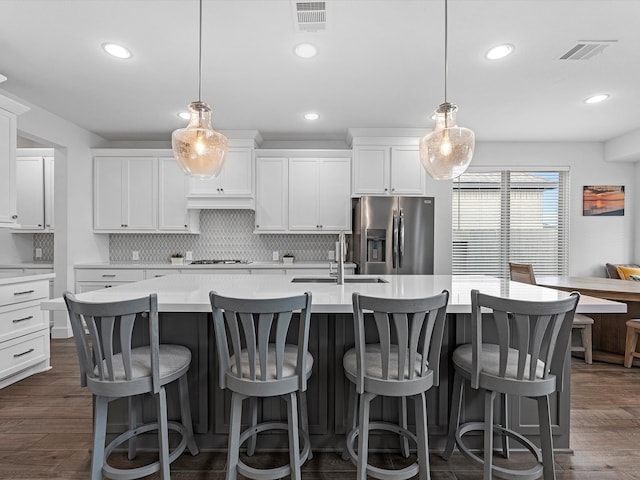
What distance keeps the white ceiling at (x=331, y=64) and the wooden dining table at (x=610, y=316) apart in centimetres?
183

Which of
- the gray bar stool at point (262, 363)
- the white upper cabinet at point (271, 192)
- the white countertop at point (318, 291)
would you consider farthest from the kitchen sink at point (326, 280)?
the white upper cabinet at point (271, 192)

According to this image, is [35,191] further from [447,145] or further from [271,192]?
[447,145]

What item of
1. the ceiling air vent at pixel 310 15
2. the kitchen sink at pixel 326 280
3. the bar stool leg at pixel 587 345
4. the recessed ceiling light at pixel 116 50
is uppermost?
the ceiling air vent at pixel 310 15

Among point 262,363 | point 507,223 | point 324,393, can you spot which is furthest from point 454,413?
point 507,223

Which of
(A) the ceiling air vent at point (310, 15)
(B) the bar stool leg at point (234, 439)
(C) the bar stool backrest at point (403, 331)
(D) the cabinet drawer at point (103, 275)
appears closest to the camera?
(C) the bar stool backrest at point (403, 331)

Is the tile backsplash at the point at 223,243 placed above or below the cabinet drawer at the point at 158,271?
above

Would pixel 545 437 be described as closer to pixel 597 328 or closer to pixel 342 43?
pixel 342 43

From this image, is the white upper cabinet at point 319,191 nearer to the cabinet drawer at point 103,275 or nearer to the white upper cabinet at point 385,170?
the white upper cabinet at point 385,170

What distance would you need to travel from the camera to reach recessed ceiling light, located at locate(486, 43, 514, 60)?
270 centimetres

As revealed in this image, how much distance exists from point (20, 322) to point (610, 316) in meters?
5.44

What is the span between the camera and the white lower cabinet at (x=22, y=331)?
3.02m

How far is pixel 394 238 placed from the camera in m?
4.45

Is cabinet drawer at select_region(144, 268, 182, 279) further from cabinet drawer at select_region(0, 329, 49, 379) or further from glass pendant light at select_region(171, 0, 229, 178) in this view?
glass pendant light at select_region(171, 0, 229, 178)

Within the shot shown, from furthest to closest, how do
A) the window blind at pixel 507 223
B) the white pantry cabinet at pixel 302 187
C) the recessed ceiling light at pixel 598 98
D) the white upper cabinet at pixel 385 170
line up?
the window blind at pixel 507 223 → the white pantry cabinet at pixel 302 187 → the white upper cabinet at pixel 385 170 → the recessed ceiling light at pixel 598 98
